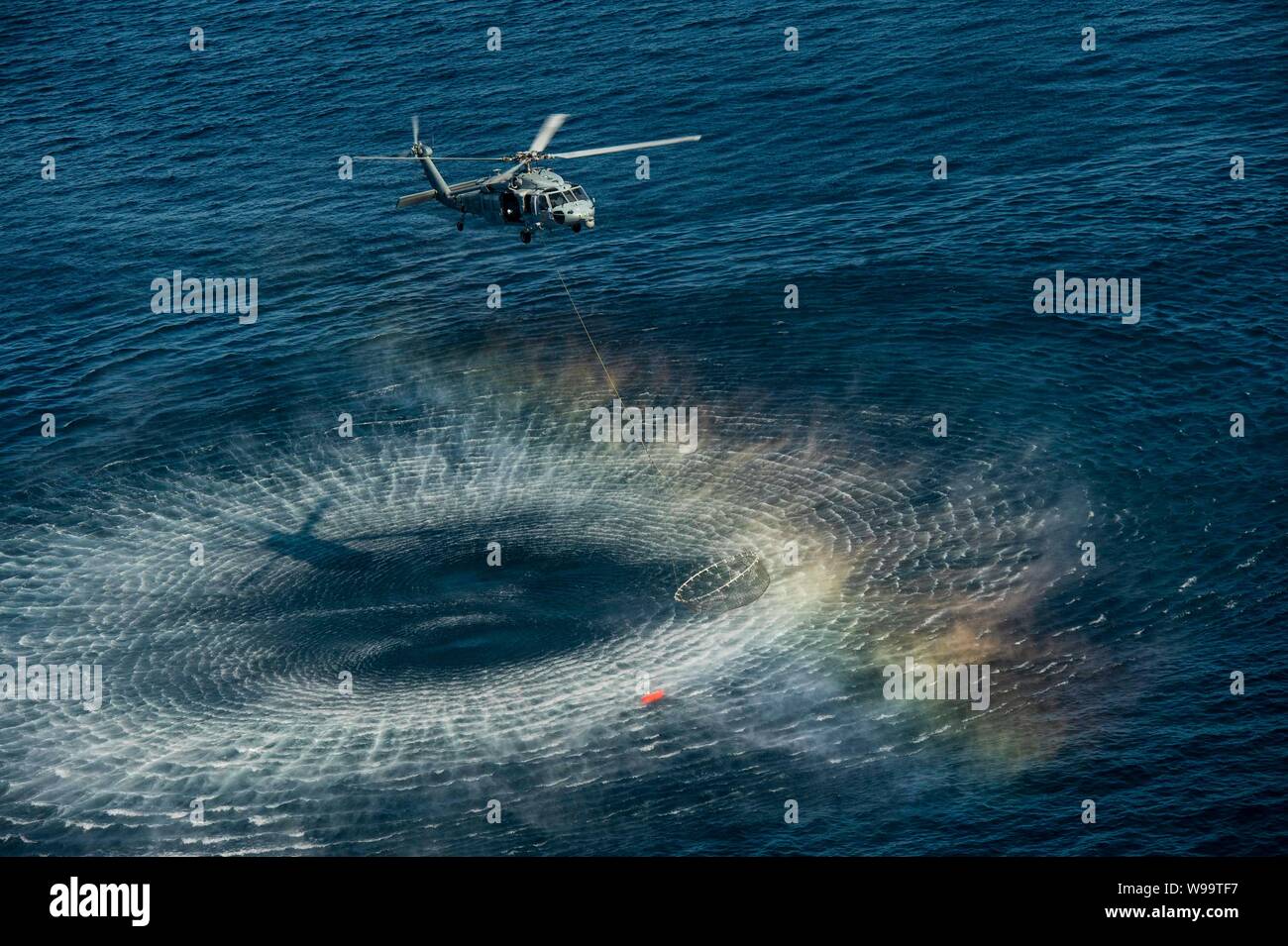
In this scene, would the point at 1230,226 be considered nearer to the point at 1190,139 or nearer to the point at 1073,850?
the point at 1190,139

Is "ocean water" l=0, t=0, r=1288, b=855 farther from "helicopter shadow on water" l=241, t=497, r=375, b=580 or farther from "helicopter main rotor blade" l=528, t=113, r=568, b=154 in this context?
"helicopter main rotor blade" l=528, t=113, r=568, b=154

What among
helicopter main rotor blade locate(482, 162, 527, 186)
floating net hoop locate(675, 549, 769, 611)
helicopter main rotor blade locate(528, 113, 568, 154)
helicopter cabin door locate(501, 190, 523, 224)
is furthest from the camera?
helicopter main rotor blade locate(482, 162, 527, 186)

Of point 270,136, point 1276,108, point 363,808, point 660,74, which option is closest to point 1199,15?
point 1276,108

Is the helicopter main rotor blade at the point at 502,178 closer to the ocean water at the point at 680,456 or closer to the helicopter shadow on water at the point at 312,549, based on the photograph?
the ocean water at the point at 680,456

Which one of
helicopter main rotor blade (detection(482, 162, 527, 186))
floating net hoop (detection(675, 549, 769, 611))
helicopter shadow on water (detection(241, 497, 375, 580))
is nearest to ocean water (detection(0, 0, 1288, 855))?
helicopter shadow on water (detection(241, 497, 375, 580))

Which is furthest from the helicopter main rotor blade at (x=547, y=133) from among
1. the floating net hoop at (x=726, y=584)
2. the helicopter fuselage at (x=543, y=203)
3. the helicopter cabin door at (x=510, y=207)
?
the floating net hoop at (x=726, y=584)
